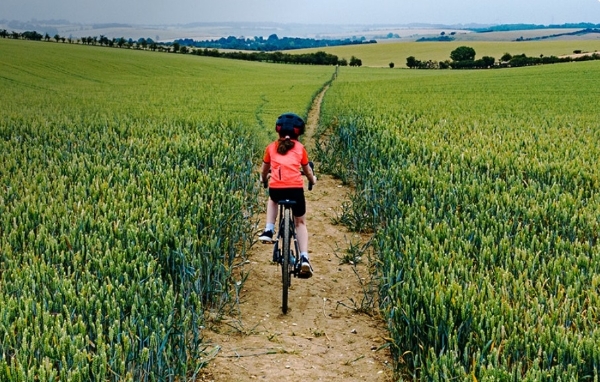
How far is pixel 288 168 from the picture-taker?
7.88 m

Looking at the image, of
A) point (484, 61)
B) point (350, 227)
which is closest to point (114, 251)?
point (350, 227)

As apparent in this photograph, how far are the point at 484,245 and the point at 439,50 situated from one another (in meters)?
112

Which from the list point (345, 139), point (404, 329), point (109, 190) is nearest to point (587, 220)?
point (404, 329)

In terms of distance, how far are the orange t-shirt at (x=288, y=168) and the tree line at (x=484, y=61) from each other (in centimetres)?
7692

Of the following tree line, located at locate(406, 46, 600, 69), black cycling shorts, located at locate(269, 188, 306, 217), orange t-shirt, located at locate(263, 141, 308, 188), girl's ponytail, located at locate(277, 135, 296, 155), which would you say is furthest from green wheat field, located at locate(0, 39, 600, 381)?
tree line, located at locate(406, 46, 600, 69)

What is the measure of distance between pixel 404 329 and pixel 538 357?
5.49ft

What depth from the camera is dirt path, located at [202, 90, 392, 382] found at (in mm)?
6367

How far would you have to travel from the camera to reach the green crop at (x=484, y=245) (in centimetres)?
481

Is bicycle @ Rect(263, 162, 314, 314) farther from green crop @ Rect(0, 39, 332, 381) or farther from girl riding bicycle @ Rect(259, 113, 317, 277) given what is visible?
green crop @ Rect(0, 39, 332, 381)

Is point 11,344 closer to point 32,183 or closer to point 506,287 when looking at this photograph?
point 506,287

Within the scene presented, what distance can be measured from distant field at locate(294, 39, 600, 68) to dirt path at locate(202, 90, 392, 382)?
92965 millimetres

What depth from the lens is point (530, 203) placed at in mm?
8797

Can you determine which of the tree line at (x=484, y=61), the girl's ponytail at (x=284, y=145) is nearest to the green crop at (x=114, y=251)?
the girl's ponytail at (x=284, y=145)

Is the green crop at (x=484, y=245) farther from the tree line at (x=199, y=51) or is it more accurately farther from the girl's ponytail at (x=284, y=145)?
the tree line at (x=199, y=51)
